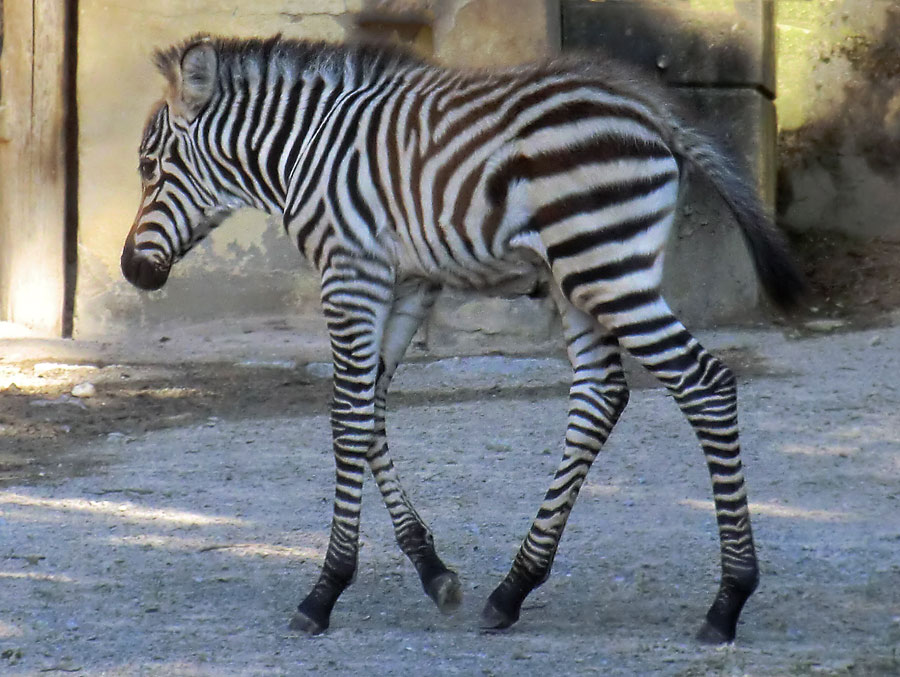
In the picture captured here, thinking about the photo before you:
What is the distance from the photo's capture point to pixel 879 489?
214 inches

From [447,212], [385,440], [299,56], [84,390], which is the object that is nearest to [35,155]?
[84,390]

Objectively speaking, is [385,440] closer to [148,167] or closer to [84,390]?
[148,167]

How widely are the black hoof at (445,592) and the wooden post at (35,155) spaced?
556cm

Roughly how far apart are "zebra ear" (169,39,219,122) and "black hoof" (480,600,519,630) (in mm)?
2032

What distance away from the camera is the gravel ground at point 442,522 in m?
3.74

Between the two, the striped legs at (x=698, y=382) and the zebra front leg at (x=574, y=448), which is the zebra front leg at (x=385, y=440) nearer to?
the zebra front leg at (x=574, y=448)

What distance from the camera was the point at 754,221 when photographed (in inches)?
151

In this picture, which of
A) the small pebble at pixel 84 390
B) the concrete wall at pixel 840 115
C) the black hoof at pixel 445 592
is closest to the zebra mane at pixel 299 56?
the black hoof at pixel 445 592

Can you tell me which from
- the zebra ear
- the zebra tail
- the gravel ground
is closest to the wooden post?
the gravel ground

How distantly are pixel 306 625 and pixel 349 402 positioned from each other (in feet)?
2.41

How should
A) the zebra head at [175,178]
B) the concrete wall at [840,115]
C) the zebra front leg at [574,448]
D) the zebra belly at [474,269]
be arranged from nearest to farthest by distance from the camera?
the zebra belly at [474,269], the zebra front leg at [574,448], the zebra head at [175,178], the concrete wall at [840,115]

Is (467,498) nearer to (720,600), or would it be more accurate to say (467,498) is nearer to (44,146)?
(720,600)

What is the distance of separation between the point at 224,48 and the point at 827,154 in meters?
6.94

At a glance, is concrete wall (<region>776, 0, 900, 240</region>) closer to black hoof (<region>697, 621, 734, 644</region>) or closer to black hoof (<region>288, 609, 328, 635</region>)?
black hoof (<region>697, 621, 734, 644</region>)
